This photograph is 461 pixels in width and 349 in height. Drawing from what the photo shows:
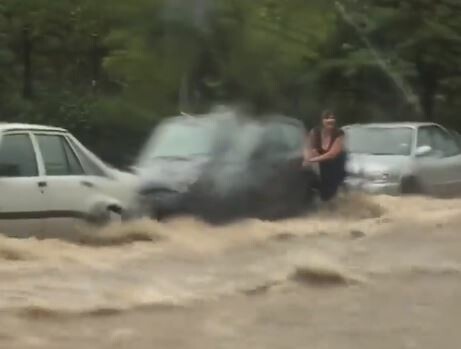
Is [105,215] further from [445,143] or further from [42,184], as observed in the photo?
[445,143]

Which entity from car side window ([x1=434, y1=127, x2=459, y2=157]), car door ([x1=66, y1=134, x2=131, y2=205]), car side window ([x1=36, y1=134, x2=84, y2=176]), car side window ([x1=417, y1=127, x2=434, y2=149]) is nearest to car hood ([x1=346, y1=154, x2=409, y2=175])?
car side window ([x1=417, y1=127, x2=434, y2=149])

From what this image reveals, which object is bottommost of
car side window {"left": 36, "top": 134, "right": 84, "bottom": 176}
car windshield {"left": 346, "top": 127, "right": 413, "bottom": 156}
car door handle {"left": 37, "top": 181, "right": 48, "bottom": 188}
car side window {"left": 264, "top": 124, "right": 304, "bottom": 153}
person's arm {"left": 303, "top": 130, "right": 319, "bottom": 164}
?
car windshield {"left": 346, "top": 127, "right": 413, "bottom": 156}

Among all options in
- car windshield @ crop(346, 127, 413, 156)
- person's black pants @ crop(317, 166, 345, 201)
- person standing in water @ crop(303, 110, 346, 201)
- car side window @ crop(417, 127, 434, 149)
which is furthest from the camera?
car side window @ crop(417, 127, 434, 149)

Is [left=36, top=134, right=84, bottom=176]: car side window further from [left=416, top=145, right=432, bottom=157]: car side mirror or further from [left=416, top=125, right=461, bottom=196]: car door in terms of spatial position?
[left=416, top=145, right=432, bottom=157]: car side mirror

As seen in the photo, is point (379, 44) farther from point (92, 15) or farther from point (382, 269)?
point (92, 15)

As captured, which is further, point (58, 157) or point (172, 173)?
point (172, 173)

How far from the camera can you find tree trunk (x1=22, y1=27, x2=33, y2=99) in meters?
23.2

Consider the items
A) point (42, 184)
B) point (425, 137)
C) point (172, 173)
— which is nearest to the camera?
point (42, 184)

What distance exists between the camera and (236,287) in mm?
10656

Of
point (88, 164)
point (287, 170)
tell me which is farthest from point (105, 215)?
point (287, 170)

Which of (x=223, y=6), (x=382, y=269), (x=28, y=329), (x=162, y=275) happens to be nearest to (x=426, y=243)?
(x=382, y=269)

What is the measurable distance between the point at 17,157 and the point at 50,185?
1.28 ft

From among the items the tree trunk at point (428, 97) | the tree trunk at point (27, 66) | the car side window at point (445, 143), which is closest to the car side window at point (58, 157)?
the car side window at point (445, 143)

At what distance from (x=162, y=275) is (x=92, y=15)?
4234mm
